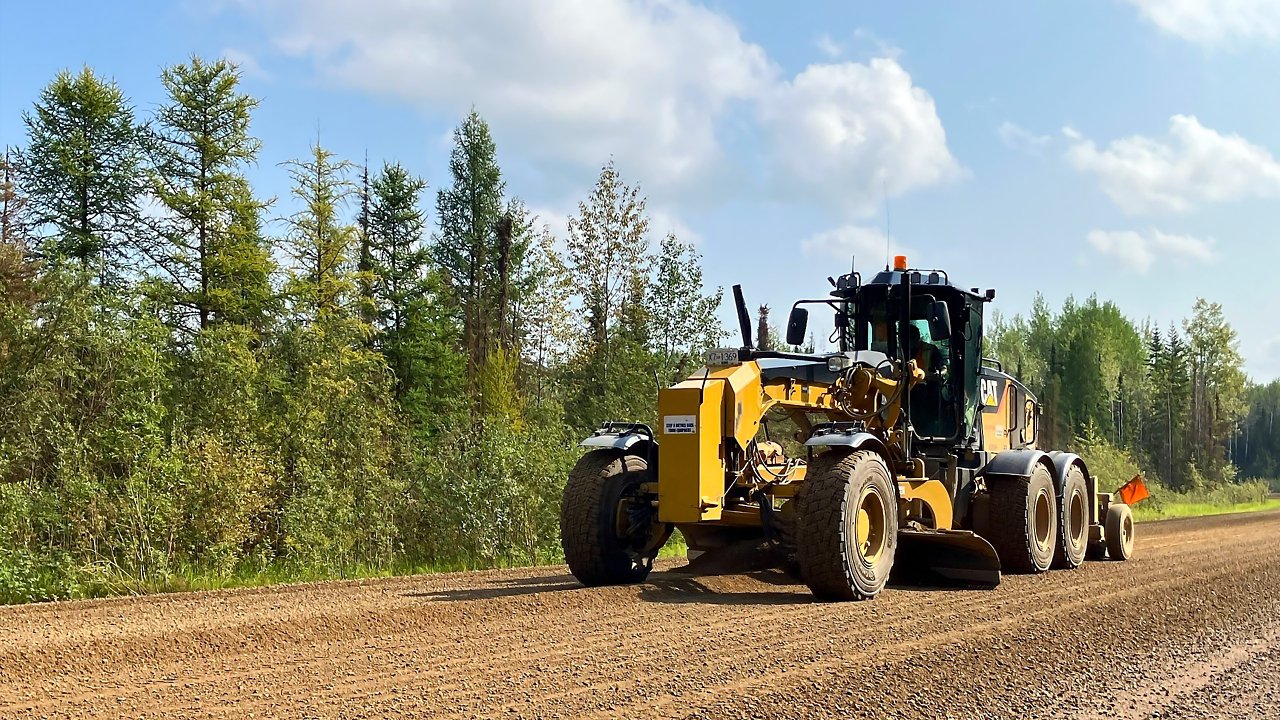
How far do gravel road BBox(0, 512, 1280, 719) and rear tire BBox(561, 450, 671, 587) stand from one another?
39 cm

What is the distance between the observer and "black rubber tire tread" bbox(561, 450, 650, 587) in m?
9.30

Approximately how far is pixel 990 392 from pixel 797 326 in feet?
9.84

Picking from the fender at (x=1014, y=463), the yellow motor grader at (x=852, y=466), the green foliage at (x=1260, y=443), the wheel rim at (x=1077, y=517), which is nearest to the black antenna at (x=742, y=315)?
the yellow motor grader at (x=852, y=466)

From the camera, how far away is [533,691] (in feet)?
17.6

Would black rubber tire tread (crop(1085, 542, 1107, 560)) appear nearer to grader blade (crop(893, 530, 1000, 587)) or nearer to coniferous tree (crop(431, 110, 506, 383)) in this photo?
grader blade (crop(893, 530, 1000, 587))

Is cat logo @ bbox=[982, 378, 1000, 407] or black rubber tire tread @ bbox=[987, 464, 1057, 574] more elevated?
cat logo @ bbox=[982, 378, 1000, 407]

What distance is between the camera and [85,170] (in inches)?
1065

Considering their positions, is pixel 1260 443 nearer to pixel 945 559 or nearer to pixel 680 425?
pixel 945 559

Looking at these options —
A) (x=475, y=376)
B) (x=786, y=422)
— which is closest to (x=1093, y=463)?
(x=475, y=376)

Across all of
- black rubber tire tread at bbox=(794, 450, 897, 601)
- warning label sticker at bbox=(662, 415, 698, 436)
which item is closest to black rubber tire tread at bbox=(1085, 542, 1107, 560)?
black rubber tire tread at bbox=(794, 450, 897, 601)

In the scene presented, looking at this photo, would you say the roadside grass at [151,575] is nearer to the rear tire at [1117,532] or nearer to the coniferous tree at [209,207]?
the rear tire at [1117,532]

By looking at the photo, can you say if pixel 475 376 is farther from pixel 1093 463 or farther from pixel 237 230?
pixel 1093 463

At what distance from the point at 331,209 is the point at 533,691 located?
97.5 ft

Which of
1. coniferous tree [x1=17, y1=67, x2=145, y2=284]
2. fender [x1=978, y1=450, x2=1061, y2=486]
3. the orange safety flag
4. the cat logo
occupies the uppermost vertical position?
coniferous tree [x1=17, y1=67, x2=145, y2=284]
